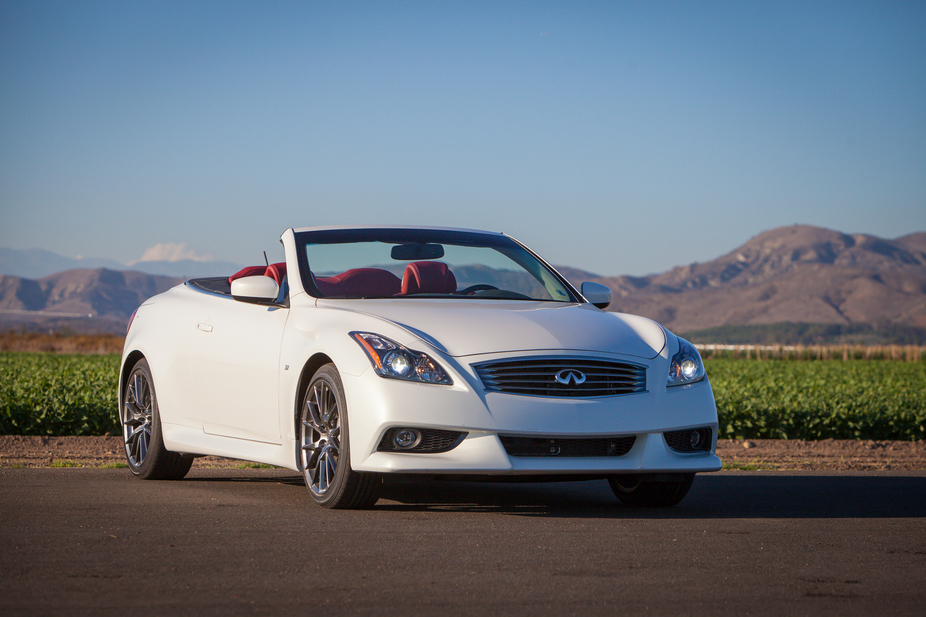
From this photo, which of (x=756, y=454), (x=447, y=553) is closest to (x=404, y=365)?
(x=447, y=553)

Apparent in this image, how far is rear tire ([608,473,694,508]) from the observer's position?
736 cm

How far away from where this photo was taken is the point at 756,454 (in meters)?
13.5

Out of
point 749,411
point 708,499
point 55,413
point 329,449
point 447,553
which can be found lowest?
point 749,411

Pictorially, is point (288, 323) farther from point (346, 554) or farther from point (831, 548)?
point (831, 548)

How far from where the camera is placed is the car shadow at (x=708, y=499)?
717 centimetres

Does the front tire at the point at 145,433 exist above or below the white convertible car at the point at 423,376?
below

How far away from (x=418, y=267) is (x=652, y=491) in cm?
217

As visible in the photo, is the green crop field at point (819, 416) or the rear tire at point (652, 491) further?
the green crop field at point (819, 416)

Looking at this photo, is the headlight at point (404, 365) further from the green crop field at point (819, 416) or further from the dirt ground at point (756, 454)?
the green crop field at point (819, 416)

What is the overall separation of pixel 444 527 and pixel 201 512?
1472 millimetres

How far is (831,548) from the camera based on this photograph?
5855 millimetres

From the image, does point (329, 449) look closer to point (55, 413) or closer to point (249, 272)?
point (249, 272)

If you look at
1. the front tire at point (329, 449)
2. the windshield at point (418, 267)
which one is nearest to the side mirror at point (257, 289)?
the windshield at point (418, 267)

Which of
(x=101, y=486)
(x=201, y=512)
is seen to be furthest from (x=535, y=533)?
→ (x=101, y=486)
